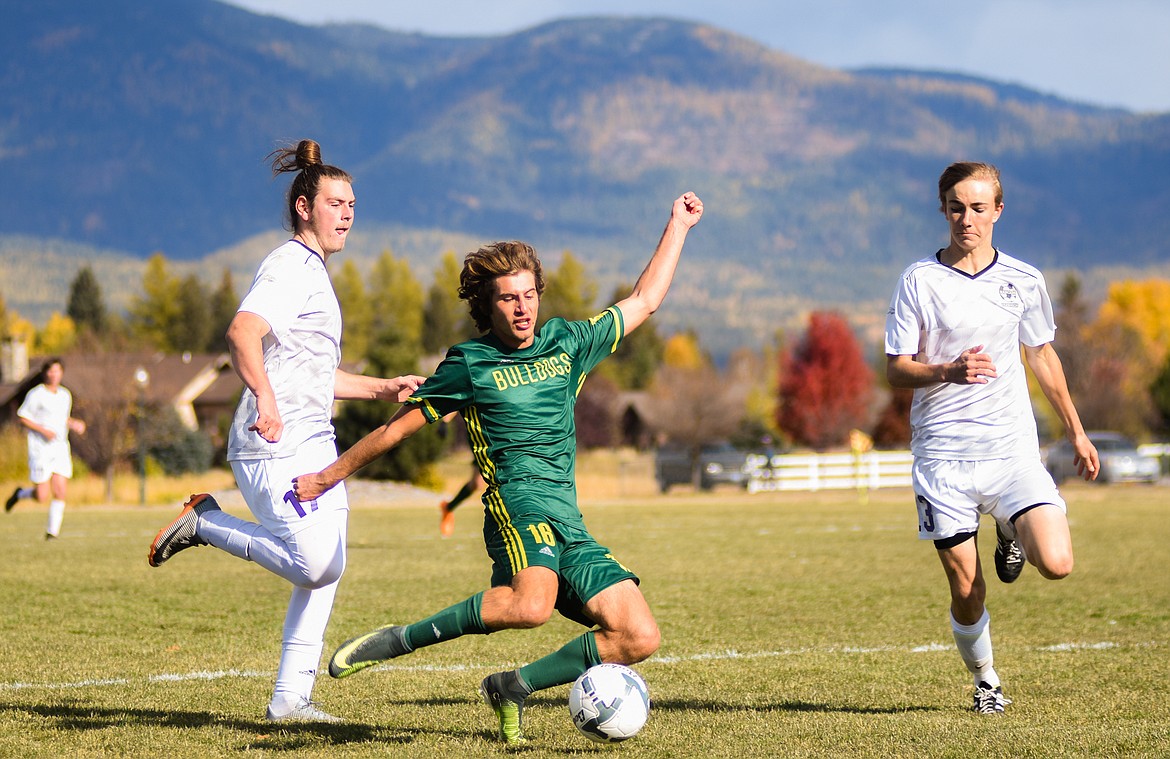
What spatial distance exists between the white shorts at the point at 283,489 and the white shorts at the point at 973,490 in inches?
108

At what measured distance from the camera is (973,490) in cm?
644

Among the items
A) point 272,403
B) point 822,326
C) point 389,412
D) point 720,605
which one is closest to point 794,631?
point 720,605

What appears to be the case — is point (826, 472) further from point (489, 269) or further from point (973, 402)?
point (489, 269)

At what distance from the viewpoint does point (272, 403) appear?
220 inches

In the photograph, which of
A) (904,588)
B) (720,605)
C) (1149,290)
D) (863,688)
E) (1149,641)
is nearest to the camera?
(863,688)

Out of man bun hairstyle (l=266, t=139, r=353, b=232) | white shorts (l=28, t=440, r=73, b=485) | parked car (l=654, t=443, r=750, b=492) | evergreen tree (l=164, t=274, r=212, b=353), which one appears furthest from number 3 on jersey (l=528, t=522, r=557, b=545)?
evergreen tree (l=164, t=274, r=212, b=353)

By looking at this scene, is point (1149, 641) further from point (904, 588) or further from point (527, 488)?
point (527, 488)

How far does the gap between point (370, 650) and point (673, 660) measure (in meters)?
2.87

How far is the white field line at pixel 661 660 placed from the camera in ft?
23.8

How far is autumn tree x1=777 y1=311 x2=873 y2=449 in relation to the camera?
68.2 meters

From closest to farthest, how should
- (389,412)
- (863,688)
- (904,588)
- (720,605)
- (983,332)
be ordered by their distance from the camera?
(983,332) → (863,688) → (720,605) → (904,588) → (389,412)

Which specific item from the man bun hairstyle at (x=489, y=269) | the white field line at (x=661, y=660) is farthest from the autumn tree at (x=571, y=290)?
the man bun hairstyle at (x=489, y=269)

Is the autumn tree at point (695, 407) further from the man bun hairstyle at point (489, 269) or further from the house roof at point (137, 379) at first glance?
the man bun hairstyle at point (489, 269)

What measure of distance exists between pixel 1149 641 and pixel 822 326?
6196 centimetres
